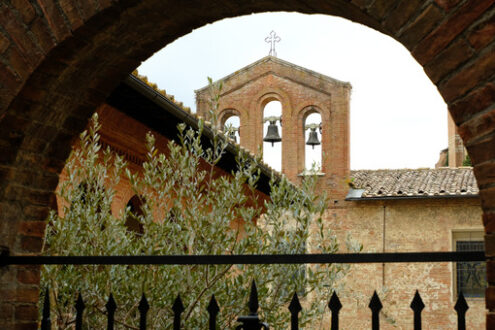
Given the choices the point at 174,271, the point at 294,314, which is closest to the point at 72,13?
the point at 294,314

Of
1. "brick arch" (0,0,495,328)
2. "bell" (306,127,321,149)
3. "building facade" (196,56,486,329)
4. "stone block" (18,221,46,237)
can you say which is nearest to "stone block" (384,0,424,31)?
"brick arch" (0,0,495,328)

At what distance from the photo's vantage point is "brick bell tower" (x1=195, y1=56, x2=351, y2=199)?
55.6 ft

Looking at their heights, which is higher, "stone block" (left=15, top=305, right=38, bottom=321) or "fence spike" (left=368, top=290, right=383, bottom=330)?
"fence spike" (left=368, top=290, right=383, bottom=330)

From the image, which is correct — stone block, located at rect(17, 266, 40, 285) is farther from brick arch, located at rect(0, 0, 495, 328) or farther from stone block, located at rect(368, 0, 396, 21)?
stone block, located at rect(368, 0, 396, 21)

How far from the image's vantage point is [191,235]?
3.90 meters

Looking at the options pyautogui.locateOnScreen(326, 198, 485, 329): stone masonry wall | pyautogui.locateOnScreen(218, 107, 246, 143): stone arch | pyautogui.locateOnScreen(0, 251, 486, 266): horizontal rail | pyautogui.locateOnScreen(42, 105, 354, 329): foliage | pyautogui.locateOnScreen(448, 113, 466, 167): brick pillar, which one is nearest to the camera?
pyautogui.locateOnScreen(0, 251, 486, 266): horizontal rail

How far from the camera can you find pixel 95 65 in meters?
2.66

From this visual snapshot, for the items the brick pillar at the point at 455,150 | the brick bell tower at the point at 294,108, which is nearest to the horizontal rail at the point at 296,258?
the brick bell tower at the point at 294,108

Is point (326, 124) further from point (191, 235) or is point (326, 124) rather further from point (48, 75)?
point (48, 75)

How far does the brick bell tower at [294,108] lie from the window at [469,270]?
3.16 m

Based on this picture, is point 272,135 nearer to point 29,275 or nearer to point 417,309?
point 29,275

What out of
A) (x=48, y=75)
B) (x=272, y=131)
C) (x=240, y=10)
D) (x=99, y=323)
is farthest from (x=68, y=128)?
(x=272, y=131)

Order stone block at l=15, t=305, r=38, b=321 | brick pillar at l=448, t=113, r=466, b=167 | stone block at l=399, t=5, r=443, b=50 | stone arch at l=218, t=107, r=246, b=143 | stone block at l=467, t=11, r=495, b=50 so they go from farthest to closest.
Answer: brick pillar at l=448, t=113, r=466, b=167 < stone arch at l=218, t=107, r=246, b=143 < stone block at l=15, t=305, r=38, b=321 < stone block at l=399, t=5, r=443, b=50 < stone block at l=467, t=11, r=495, b=50

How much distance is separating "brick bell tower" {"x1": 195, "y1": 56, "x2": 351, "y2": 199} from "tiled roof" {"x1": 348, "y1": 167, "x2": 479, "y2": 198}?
24.0 inches
